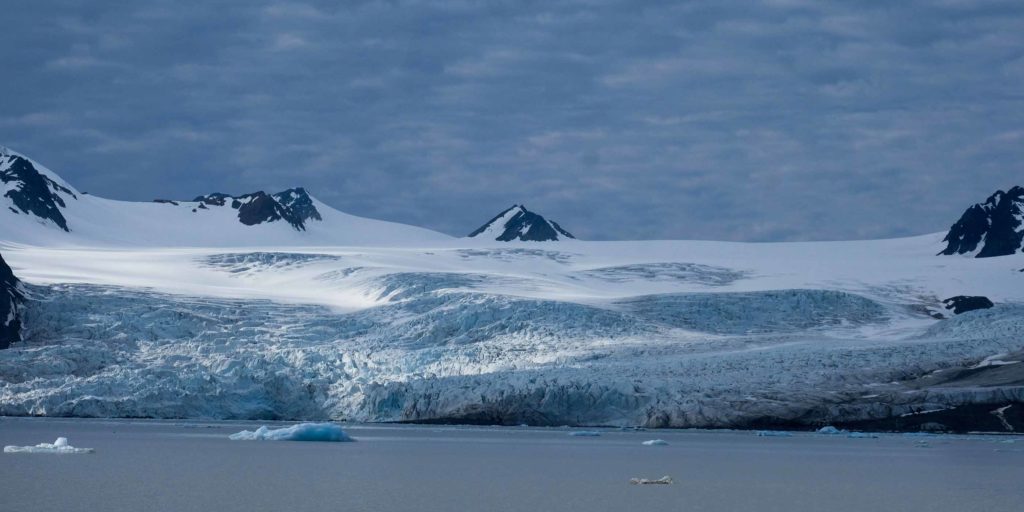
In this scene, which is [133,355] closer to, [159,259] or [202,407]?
[202,407]

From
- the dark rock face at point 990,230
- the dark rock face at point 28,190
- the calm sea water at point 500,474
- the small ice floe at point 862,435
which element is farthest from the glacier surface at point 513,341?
the dark rock face at point 28,190

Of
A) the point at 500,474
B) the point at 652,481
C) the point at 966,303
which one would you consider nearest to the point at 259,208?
the point at 966,303

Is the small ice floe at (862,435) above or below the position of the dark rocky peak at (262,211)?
below

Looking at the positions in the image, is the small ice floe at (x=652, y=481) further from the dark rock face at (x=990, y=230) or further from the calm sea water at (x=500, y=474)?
the dark rock face at (x=990, y=230)

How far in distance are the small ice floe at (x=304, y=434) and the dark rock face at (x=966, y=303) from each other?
37.1m

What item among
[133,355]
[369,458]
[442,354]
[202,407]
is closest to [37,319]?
[133,355]

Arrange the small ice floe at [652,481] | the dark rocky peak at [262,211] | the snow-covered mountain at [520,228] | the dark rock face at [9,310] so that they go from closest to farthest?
1. the small ice floe at [652,481]
2. the dark rock face at [9,310]
3. the dark rocky peak at [262,211]
4. the snow-covered mountain at [520,228]

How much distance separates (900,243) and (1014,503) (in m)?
68.6

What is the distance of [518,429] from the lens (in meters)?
43.6

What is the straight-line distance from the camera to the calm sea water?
724 inches

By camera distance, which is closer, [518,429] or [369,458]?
[369,458]

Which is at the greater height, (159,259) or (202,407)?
(159,259)

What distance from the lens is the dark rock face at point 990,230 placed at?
254 feet

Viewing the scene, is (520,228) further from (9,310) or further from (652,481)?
(652,481)
